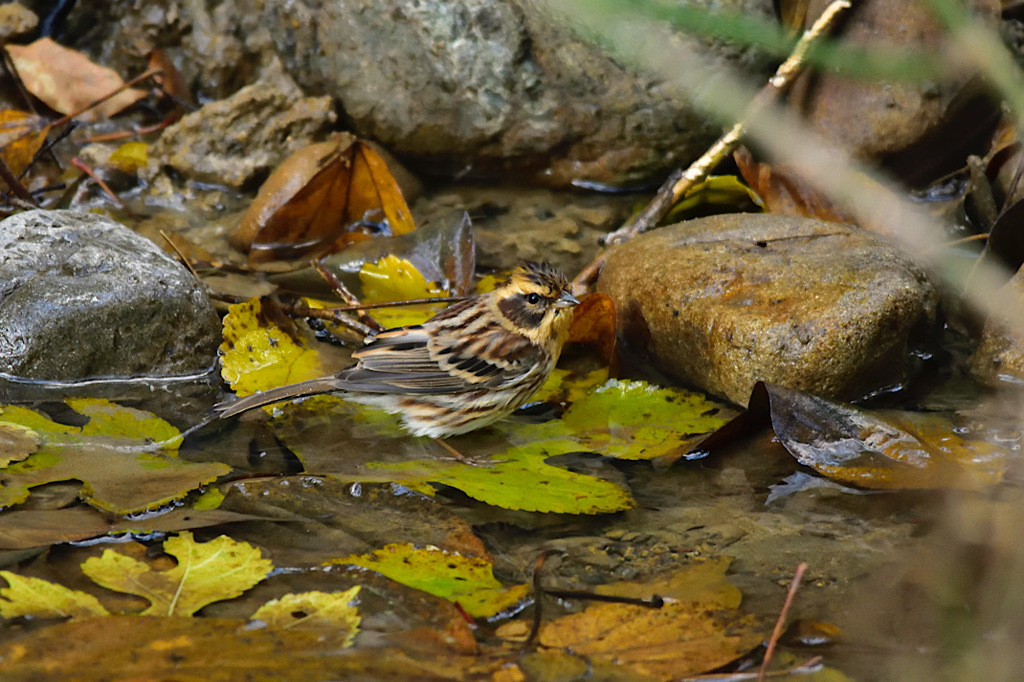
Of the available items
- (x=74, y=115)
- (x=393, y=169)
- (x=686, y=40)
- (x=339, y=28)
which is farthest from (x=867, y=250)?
(x=74, y=115)

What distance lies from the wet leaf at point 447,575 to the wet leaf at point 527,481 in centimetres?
44

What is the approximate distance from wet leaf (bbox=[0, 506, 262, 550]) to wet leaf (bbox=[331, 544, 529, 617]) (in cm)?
58

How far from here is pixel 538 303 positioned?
5.07 meters

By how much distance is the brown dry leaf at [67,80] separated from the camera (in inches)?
299

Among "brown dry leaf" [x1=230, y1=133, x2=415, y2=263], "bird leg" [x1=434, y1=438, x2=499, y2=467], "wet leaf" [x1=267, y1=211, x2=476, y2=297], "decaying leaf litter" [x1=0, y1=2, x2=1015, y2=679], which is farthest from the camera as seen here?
"brown dry leaf" [x1=230, y1=133, x2=415, y2=263]

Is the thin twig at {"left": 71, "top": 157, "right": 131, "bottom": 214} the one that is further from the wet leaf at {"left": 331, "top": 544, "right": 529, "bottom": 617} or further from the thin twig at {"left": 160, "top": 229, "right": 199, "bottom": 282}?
the wet leaf at {"left": 331, "top": 544, "right": 529, "bottom": 617}

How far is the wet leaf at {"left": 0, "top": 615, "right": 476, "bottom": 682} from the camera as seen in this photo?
2.69 metres

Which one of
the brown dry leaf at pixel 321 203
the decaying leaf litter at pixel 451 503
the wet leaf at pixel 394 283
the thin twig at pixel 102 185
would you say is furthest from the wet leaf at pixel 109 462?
the thin twig at pixel 102 185

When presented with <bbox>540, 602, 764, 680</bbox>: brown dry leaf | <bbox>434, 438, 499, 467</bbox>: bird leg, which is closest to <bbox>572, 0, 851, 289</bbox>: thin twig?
<bbox>434, 438, 499, 467</bbox>: bird leg

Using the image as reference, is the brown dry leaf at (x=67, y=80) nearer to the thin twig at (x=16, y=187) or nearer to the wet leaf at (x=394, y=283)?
the thin twig at (x=16, y=187)

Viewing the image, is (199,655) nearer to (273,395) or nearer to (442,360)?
(273,395)

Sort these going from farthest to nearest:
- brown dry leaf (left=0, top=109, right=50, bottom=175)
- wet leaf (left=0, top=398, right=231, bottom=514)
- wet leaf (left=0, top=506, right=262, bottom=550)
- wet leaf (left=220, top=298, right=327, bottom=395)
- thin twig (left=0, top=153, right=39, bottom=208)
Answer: brown dry leaf (left=0, top=109, right=50, bottom=175)
thin twig (left=0, top=153, right=39, bottom=208)
wet leaf (left=220, top=298, right=327, bottom=395)
wet leaf (left=0, top=398, right=231, bottom=514)
wet leaf (left=0, top=506, right=262, bottom=550)

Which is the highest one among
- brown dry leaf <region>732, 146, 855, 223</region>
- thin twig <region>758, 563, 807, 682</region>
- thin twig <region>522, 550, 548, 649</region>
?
brown dry leaf <region>732, 146, 855, 223</region>

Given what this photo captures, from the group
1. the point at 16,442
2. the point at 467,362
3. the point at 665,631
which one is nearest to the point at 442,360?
the point at 467,362
